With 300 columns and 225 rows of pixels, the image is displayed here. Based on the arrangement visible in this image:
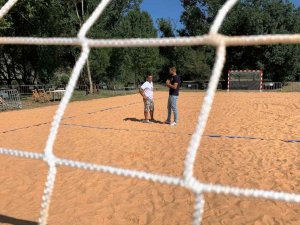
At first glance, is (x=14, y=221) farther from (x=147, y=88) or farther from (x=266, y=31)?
(x=266, y=31)

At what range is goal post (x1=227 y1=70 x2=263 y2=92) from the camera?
97.1 ft

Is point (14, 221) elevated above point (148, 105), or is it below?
below

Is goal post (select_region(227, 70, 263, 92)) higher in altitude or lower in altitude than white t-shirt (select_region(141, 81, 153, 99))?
lower

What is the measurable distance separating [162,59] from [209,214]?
37.0 metres

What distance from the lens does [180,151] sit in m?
6.81

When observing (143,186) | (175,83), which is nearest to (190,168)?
(143,186)

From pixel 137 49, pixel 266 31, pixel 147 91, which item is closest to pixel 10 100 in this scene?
pixel 147 91

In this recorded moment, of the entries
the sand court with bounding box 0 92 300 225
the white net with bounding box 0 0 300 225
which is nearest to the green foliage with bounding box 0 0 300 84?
the sand court with bounding box 0 92 300 225

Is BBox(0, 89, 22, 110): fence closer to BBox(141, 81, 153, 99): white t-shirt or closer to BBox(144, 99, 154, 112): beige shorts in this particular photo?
BBox(144, 99, 154, 112): beige shorts

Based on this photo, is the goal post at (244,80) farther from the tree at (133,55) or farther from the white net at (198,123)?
the white net at (198,123)

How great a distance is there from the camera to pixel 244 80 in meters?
30.5

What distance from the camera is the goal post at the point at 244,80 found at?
29609 mm

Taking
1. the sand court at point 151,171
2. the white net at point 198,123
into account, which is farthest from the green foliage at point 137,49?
the white net at point 198,123

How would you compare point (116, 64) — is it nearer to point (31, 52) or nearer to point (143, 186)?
point (31, 52)
